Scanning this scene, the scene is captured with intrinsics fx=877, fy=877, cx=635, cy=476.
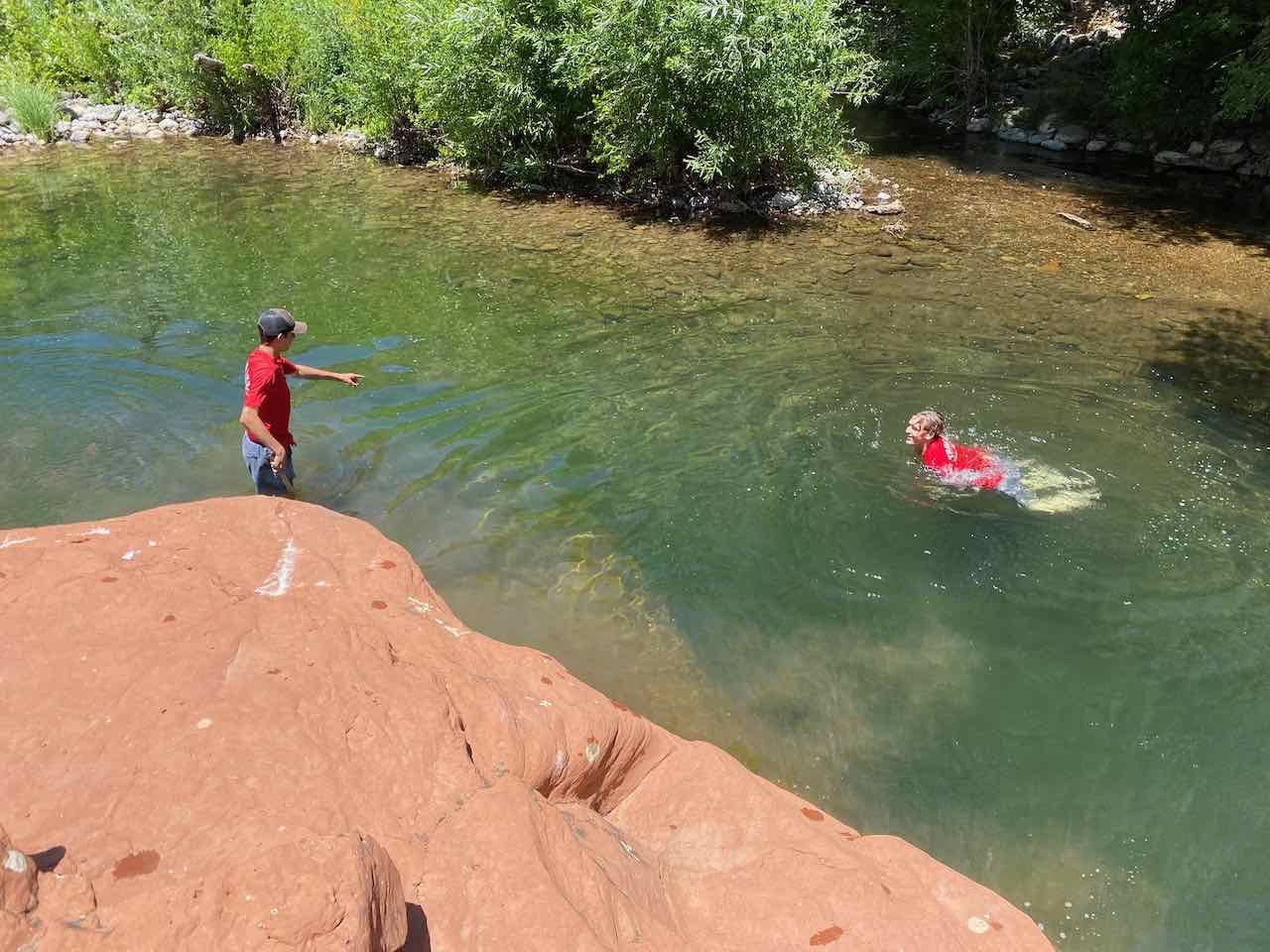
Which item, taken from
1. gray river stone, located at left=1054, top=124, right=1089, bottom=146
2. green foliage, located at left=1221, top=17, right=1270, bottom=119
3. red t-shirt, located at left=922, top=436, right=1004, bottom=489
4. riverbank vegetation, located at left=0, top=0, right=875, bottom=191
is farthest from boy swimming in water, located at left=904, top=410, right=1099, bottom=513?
gray river stone, located at left=1054, top=124, right=1089, bottom=146

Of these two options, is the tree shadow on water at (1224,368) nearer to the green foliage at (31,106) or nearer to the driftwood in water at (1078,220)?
the driftwood in water at (1078,220)

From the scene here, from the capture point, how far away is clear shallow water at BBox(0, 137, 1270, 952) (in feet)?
17.7

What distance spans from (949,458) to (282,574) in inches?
234

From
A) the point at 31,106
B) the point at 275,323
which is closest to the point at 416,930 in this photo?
the point at 275,323

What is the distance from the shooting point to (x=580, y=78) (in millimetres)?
16391

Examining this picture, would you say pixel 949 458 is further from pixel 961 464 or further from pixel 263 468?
pixel 263 468

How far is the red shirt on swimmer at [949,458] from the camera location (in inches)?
322

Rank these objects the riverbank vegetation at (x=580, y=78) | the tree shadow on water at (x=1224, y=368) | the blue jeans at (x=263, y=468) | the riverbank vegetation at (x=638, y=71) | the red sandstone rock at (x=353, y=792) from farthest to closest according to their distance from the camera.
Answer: the riverbank vegetation at (x=638, y=71)
the riverbank vegetation at (x=580, y=78)
the tree shadow on water at (x=1224, y=368)
the blue jeans at (x=263, y=468)
the red sandstone rock at (x=353, y=792)

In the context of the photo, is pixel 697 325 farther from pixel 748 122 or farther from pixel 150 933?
pixel 150 933

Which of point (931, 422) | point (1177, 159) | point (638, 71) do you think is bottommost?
point (931, 422)

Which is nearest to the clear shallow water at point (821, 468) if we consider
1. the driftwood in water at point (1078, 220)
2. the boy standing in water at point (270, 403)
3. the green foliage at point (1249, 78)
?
the driftwood in water at point (1078, 220)

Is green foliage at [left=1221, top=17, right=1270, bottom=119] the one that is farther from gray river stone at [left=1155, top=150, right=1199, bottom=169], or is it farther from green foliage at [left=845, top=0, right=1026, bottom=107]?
green foliage at [left=845, top=0, right=1026, bottom=107]

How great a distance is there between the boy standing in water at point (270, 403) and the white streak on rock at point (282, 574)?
1.83 m

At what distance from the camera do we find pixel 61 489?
27.8ft
